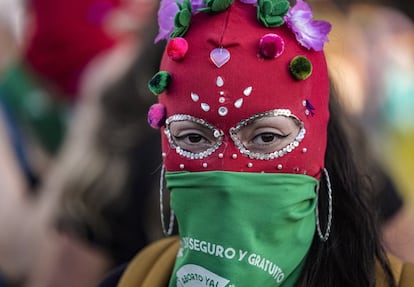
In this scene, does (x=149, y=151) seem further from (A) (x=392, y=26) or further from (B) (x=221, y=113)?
(A) (x=392, y=26)

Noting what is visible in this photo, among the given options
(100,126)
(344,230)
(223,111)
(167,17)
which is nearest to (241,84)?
(223,111)

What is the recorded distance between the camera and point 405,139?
5.49 meters

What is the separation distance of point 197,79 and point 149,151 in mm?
1475

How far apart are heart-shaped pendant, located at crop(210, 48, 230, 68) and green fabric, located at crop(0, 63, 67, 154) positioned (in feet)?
9.69

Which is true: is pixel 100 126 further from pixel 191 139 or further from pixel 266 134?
pixel 266 134

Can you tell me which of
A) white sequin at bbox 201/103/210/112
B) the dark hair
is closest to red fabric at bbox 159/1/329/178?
white sequin at bbox 201/103/210/112

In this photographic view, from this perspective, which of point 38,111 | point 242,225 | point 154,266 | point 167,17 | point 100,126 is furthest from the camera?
point 38,111

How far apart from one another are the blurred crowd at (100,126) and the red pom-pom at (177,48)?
22.0 inches

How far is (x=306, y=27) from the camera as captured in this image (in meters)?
2.95

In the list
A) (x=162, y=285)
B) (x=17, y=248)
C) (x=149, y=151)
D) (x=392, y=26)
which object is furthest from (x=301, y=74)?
(x=392, y=26)

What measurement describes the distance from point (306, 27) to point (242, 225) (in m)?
0.57

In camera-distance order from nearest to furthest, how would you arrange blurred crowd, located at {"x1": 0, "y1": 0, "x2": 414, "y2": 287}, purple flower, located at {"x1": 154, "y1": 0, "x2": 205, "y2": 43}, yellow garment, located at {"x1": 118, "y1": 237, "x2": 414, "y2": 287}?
purple flower, located at {"x1": 154, "y1": 0, "x2": 205, "y2": 43}
yellow garment, located at {"x1": 118, "y1": 237, "x2": 414, "y2": 287}
blurred crowd, located at {"x1": 0, "y1": 0, "x2": 414, "y2": 287}

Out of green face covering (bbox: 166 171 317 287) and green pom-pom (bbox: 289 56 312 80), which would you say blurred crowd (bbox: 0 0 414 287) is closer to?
green pom-pom (bbox: 289 56 312 80)

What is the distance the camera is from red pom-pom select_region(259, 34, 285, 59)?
9.45ft
